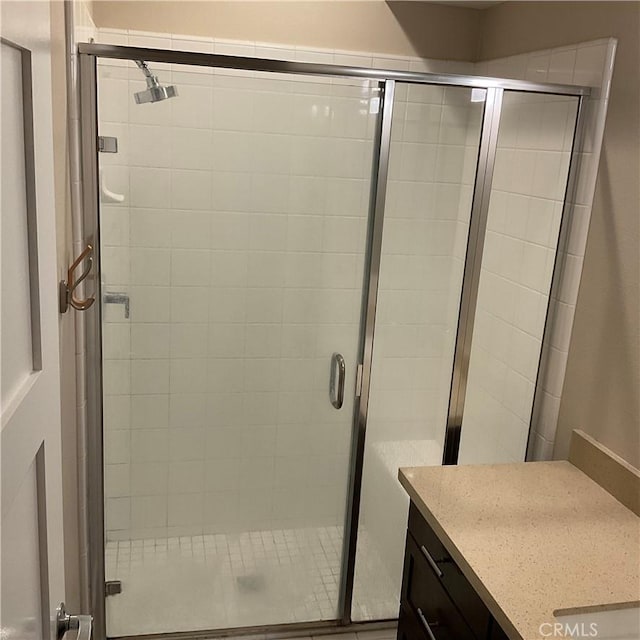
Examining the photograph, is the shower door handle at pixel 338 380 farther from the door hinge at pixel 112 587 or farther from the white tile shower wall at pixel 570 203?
the door hinge at pixel 112 587

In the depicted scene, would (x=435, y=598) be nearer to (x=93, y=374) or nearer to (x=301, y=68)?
(x=93, y=374)

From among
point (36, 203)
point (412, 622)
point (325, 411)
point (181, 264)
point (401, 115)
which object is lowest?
point (412, 622)

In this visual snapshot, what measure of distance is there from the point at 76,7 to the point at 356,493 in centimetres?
173

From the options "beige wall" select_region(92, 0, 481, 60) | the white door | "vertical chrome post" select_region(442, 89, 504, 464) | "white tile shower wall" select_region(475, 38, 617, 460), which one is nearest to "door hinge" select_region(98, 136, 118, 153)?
"beige wall" select_region(92, 0, 481, 60)

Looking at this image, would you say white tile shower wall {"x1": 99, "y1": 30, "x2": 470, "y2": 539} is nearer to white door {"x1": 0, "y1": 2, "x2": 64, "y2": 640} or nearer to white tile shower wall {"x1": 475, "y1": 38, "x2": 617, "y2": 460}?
white tile shower wall {"x1": 475, "y1": 38, "x2": 617, "y2": 460}

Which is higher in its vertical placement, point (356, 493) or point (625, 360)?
point (625, 360)

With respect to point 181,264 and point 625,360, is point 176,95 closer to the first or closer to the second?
point 181,264

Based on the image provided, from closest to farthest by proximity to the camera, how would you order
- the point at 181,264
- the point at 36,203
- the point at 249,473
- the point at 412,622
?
the point at 36,203 < the point at 412,622 < the point at 181,264 < the point at 249,473

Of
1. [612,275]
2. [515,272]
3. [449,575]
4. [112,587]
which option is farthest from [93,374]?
[612,275]

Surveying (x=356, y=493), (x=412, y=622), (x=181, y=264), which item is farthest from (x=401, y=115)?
(x=412, y=622)

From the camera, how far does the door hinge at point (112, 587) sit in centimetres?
220

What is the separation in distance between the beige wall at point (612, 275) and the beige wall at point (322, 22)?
0.50 metres

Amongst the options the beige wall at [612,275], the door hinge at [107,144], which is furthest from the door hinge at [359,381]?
the door hinge at [107,144]

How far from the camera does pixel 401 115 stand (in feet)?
7.30
